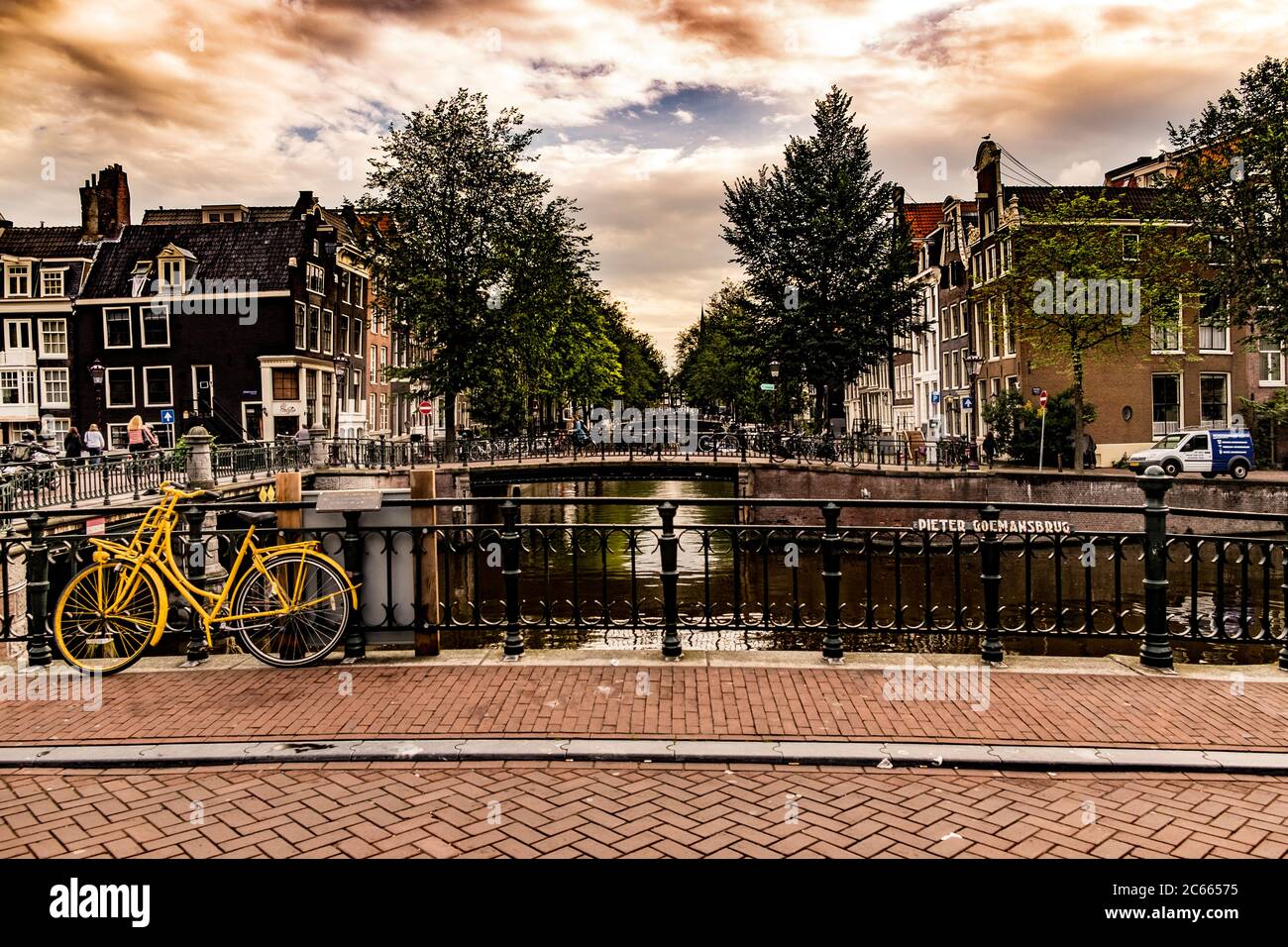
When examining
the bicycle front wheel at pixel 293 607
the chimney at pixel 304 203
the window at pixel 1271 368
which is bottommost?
the bicycle front wheel at pixel 293 607

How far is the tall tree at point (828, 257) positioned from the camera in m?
38.5

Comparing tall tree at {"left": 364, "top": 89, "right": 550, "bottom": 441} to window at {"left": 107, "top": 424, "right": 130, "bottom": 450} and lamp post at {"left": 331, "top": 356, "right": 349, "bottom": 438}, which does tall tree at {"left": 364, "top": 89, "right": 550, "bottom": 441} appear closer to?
lamp post at {"left": 331, "top": 356, "right": 349, "bottom": 438}

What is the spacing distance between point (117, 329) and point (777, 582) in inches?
1582

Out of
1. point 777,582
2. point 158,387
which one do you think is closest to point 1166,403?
point 777,582

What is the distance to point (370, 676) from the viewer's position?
6.87 meters

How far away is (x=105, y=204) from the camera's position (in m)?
51.6

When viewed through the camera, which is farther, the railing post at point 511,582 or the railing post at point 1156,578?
the railing post at point 511,582

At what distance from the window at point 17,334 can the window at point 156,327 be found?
7.75m

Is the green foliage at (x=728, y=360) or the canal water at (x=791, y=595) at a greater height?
the green foliage at (x=728, y=360)

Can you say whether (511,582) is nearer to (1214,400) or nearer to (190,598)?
(190,598)

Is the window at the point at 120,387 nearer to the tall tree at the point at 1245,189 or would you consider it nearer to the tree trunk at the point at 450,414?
the tree trunk at the point at 450,414

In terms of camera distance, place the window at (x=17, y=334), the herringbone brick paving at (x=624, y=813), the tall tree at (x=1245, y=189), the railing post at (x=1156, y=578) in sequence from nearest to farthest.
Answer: the herringbone brick paving at (x=624, y=813)
the railing post at (x=1156, y=578)
the tall tree at (x=1245, y=189)
the window at (x=17, y=334)

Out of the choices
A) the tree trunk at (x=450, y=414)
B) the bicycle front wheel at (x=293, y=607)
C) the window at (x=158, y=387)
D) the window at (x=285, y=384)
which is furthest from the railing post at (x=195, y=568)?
the window at (x=158, y=387)
